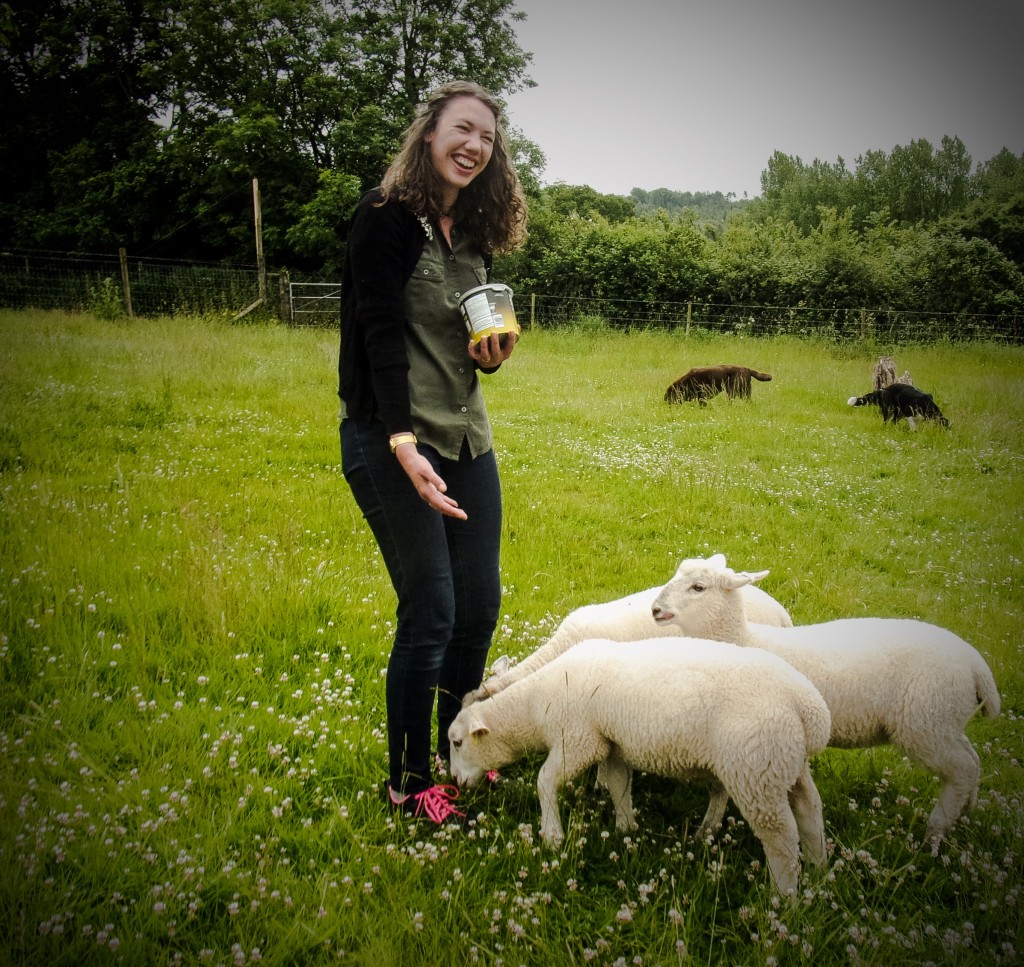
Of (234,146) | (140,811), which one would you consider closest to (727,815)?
(140,811)

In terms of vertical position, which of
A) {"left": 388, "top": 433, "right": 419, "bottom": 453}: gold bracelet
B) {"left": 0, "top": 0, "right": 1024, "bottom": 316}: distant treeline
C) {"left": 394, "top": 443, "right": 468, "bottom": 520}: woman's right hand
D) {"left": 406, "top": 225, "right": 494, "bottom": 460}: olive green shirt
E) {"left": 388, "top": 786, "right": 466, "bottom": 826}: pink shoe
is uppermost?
{"left": 0, "top": 0, "right": 1024, "bottom": 316}: distant treeline

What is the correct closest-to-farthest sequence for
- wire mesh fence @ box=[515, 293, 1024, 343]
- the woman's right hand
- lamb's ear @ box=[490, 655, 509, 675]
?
the woman's right hand, lamb's ear @ box=[490, 655, 509, 675], wire mesh fence @ box=[515, 293, 1024, 343]

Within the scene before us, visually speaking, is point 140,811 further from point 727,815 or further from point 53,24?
point 53,24

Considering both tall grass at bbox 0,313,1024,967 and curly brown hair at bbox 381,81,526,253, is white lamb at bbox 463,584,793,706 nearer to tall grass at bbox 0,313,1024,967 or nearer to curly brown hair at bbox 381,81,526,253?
tall grass at bbox 0,313,1024,967

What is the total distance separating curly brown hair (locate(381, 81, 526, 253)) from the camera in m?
2.53

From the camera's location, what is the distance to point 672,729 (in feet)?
8.39

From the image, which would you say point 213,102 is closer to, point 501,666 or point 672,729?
point 501,666

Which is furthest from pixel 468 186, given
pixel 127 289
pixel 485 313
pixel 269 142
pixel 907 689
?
pixel 269 142

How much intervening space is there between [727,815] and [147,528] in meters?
4.68

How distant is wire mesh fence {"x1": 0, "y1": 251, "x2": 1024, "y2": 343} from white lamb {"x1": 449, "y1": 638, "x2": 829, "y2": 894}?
60.1 ft

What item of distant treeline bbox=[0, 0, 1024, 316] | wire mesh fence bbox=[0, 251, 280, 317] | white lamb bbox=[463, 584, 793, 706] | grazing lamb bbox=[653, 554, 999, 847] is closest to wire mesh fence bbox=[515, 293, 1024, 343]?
distant treeline bbox=[0, 0, 1024, 316]

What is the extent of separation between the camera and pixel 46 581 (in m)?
4.37

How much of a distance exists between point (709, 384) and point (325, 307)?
1516cm

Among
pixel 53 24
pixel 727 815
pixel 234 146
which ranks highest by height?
pixel 53 24
